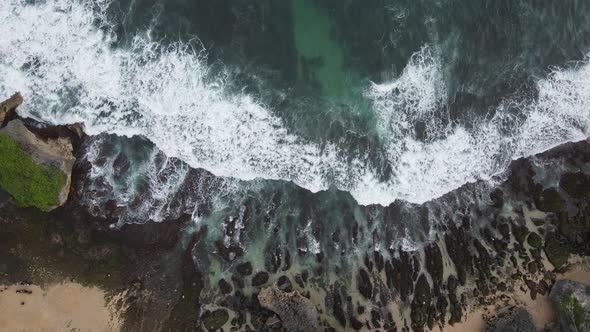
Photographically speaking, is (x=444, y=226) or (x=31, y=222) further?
(x=444, y=226)

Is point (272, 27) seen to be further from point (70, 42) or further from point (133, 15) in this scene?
point (70, 42)

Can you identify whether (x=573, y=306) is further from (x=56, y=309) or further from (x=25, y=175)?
(x=25, y=175)

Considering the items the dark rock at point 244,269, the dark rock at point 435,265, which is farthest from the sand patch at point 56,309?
the dark rock at point 435,265

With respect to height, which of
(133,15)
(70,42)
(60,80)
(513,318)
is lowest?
(513,318)

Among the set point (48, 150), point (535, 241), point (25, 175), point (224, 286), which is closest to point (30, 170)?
point (25, 175)

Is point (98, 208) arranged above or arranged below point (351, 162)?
below

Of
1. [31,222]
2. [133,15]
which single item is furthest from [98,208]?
[133,15]
